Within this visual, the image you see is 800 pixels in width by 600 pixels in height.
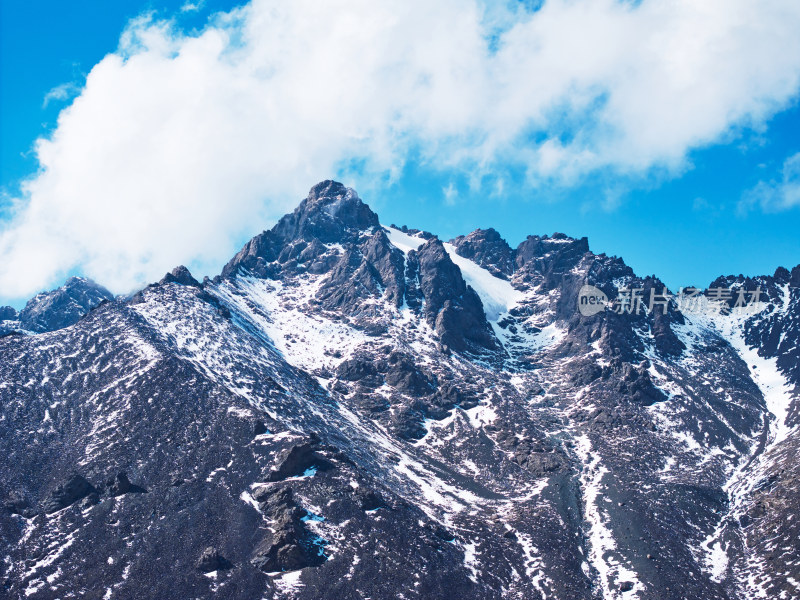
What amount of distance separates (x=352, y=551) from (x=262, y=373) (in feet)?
204

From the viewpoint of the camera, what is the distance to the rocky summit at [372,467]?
294ft

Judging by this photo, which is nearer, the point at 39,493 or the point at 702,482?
the point at 39,493

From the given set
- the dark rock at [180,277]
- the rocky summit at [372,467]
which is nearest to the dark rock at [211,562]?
the rocky summit at [372,467]

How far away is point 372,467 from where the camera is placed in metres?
122

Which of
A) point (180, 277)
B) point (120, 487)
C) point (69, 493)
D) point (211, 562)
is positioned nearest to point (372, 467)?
point (211, 562)

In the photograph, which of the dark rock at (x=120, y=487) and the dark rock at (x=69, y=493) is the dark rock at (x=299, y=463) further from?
the dark rock at (x=69, y=493)

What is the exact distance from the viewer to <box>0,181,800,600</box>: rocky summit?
294 ft

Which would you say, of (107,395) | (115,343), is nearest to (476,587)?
(107,395)

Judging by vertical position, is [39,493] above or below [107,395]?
below

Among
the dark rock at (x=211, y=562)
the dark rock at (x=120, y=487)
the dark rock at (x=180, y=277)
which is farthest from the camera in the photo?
the dark rock at (x=180, y=277)

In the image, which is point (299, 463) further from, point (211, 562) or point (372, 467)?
point (211, 562)

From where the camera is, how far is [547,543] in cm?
10369

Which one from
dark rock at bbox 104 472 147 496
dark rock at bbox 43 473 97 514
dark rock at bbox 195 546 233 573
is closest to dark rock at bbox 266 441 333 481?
dark rock at bbox 195 546 233 573

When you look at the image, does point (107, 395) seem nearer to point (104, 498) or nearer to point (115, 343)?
point (115, 343)
